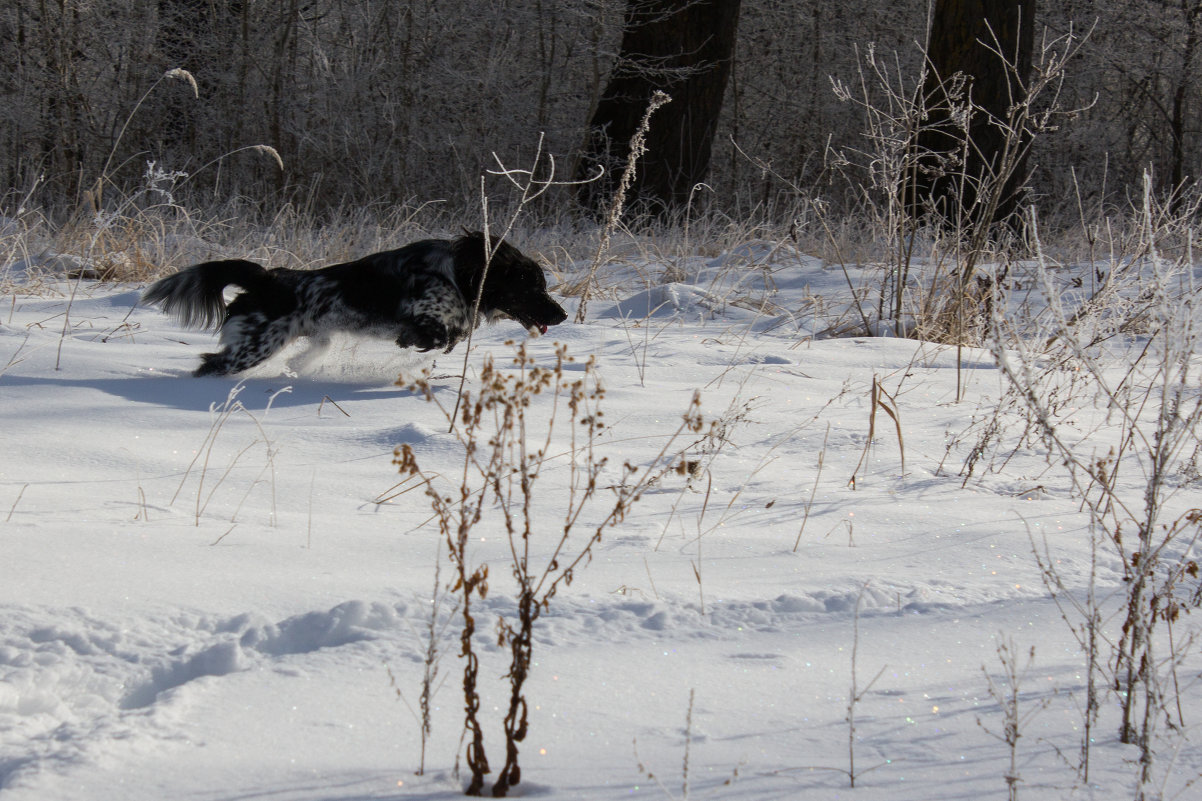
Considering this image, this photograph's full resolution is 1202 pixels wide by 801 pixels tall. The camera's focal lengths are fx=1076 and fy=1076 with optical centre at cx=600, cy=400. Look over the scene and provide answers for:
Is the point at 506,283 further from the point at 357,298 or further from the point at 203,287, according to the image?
the point at 203,287

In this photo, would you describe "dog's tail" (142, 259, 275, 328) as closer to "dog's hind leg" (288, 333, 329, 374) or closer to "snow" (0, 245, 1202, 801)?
"dog's hind leg" (288, 333, 329, 374)

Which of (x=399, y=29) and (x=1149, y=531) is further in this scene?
(x=399, y=29)

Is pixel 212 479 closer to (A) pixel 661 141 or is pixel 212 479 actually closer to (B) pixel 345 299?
(B) pixel 345 299

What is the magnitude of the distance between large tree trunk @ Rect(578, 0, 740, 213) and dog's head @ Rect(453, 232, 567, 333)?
5.68m

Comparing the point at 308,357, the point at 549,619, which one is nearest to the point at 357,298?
the point at 308,357

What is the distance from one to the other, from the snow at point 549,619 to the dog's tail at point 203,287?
32.2 inches

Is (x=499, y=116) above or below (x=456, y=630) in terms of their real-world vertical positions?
above

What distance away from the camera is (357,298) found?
474 centimetres

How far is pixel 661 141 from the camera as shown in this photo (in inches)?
433

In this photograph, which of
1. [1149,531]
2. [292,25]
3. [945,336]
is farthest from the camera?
[292,25]

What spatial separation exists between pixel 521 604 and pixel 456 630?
0.41m

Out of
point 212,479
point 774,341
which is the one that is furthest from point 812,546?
point 774,341

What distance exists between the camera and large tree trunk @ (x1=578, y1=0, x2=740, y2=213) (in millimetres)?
10711

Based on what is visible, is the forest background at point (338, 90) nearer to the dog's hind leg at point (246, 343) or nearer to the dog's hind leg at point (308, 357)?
the dog's hind leg at point (308, 357)
